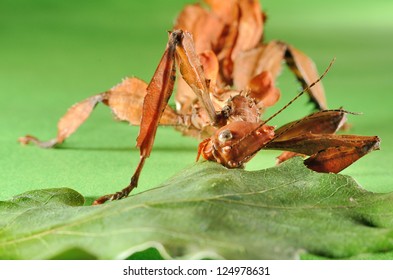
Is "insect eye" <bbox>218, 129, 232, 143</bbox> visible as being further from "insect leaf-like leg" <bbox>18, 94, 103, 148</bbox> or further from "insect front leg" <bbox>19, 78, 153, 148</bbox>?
"insect leaf-like leg" <bbox>18, 94, 103, 148</bbox>

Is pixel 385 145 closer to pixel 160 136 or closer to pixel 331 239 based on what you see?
pixel 160 136

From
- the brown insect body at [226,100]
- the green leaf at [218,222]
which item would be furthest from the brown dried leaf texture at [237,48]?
the green leaf at [218,222]

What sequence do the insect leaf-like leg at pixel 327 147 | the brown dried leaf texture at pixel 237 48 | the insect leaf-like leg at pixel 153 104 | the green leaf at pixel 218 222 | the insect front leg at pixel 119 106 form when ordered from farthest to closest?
the brown dried leaf texture at pixel 237 48 → the insect front leg at pixel 119 106 → the insect leaf-like leg at pixel 327 147 → the insect leaf-like leg at pixel 153 104 → the green leaf at pixel 218 222

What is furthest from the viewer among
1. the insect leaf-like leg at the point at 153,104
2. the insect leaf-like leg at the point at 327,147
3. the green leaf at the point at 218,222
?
the insect leaf-like leg at the point at 327,147

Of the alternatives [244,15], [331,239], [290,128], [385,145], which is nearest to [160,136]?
[244,15]

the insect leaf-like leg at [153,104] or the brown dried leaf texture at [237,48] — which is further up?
the brown dried leaf texture at [237,48]

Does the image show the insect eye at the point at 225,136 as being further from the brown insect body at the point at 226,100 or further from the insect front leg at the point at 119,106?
the insect front leg at the point at 119,106

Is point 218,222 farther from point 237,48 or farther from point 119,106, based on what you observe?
point 237,48
